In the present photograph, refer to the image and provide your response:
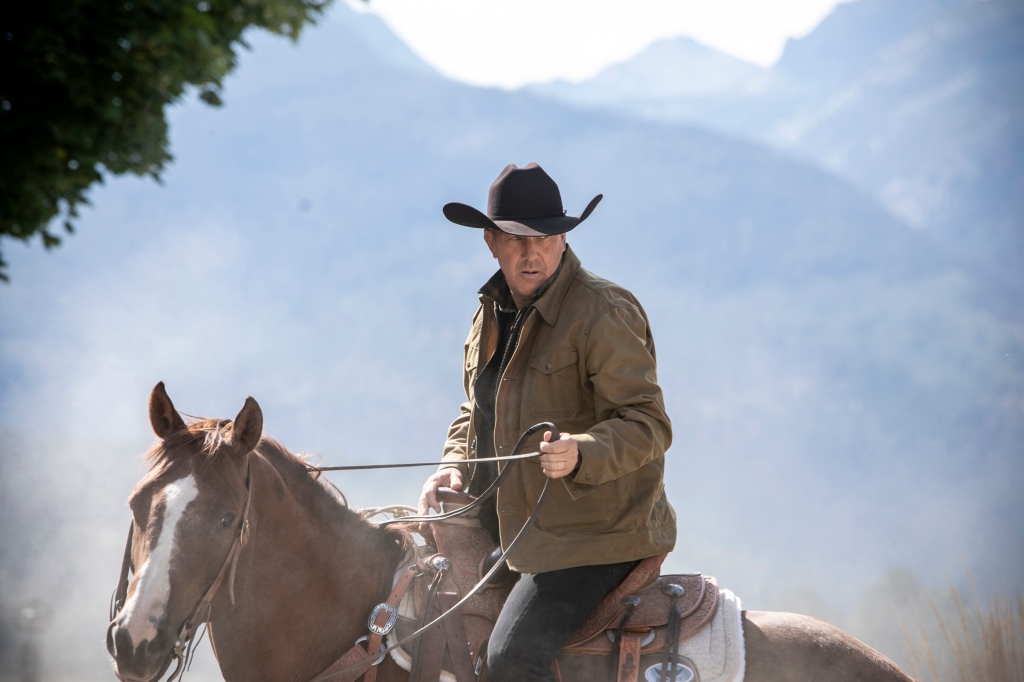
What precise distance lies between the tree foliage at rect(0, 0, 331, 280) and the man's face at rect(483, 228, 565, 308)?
1.31 m

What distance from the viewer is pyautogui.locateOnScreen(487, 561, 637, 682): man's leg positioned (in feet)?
7.50

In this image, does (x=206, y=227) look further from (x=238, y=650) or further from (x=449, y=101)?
(x=238, y=650)

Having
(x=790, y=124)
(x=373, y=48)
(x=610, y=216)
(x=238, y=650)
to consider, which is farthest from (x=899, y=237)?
(x=238, y=650)

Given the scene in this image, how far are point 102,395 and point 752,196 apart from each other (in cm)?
962

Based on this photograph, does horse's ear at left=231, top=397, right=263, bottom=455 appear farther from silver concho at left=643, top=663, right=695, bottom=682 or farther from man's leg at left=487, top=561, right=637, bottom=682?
silver concho at left=643, top=663, right=695, bottom=682

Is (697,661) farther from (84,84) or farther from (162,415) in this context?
(84,84)

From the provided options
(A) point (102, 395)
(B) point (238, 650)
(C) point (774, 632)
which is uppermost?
(C) point (774, 632)

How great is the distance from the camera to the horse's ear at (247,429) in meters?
2.33

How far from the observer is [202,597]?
221 centimetres

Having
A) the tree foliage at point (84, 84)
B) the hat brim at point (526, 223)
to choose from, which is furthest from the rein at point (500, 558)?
the tree foliage at point (84, 84)

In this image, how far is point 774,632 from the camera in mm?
2594

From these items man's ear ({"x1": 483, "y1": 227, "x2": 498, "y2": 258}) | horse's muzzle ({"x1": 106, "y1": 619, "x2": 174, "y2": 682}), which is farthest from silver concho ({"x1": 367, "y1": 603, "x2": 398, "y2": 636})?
man's ear ({"x1": 483, "y1": 227, "x2": 498, "y2": 258})

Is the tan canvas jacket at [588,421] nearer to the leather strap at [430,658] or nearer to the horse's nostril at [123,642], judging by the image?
the leather strap at [430,658]

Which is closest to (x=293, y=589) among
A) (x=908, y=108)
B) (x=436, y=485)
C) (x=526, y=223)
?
(x=436, y=485)
